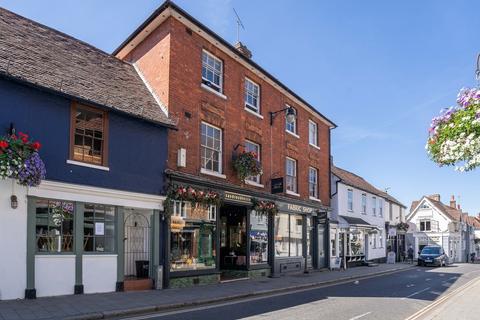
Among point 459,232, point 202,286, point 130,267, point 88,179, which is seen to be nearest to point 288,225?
point 202,286

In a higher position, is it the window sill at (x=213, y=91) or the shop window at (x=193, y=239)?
the window sill at (x=213, y=91)

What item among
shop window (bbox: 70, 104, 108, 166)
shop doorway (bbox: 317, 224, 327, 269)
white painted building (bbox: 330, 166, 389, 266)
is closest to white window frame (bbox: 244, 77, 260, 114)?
shop window (bbox: 70, 104, 108, 166)

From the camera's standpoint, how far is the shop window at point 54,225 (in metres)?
12.1

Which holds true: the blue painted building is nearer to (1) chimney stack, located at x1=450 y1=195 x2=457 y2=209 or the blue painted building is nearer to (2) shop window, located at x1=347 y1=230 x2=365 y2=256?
(2) shop window, located at x1=347 y1=230 x2=365 y2=256

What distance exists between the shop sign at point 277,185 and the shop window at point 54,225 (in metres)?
10.6

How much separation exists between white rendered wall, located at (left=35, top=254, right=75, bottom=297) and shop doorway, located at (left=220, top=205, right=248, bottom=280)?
8.39 m

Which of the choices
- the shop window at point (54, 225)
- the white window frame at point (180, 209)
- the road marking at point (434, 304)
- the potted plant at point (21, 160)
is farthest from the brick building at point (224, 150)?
the road marking at point (434, 304)

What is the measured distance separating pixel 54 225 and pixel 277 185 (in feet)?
36.6

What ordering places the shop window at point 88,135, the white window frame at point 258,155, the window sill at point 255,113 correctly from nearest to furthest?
the shop window at point 88,135 < the white window frame at point 258,155 < the window sill at point 255,113

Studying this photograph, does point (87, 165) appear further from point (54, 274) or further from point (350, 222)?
point (350, 222)

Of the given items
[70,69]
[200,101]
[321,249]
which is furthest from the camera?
[321,249]

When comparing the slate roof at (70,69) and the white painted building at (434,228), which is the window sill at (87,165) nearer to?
the slate roof at (70,69)

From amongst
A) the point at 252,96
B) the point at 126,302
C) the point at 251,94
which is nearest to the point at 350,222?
the point at 252,96

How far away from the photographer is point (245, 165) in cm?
1919
